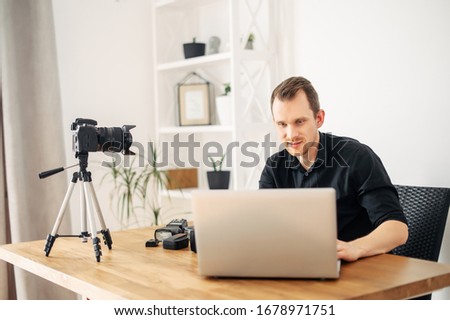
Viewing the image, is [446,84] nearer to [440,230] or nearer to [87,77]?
[440,230]

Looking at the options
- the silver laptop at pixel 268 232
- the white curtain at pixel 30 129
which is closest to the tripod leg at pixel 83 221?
the silver laptop at pixel 268 232

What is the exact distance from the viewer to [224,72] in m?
3.62

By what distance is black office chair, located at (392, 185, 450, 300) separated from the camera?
205cm

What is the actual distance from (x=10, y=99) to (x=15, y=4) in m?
0.51

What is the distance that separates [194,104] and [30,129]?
103 cm

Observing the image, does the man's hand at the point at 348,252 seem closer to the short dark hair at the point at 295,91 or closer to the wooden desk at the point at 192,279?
the wooden desk at the point at 192,279

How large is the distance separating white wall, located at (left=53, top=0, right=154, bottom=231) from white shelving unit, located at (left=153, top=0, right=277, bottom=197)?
14cm

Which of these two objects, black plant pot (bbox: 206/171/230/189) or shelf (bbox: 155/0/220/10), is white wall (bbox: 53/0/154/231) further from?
black plant pot (bbox: 206/171/230/189)

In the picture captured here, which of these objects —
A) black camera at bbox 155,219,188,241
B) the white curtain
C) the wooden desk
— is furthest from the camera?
the white curtain

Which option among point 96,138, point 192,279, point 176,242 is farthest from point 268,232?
point 96,138

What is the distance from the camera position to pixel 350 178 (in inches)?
78.2

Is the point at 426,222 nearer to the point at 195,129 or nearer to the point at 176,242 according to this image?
the point at 176,242

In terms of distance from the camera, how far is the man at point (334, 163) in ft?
6.24

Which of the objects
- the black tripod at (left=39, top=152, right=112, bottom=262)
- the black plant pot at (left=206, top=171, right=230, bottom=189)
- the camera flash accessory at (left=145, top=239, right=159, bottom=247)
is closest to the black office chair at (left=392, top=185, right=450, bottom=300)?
the camera flash accessory at (left=145, top=239, right=159, bottom=247)
